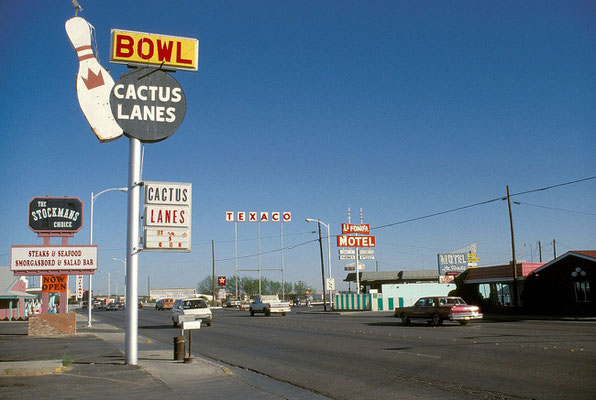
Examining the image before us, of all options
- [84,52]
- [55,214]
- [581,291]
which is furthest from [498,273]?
[84,52]

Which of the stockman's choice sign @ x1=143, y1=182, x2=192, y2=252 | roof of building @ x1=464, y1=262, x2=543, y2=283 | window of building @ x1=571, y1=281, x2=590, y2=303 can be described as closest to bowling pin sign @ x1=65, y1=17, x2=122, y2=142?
the stockman's choice sign @ x1=143, y1=182, x2=192, y2=252

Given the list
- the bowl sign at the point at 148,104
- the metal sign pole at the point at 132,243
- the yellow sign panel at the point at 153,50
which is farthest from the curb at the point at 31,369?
the yellow sign panel at the point at 153,50

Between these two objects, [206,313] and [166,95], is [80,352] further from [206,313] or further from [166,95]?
[206,313]

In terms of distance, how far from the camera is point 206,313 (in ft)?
101

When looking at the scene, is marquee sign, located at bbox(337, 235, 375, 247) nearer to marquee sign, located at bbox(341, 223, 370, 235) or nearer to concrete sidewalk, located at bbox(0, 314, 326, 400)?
marquee sign, located at bbox(341, 223, 370, 235)

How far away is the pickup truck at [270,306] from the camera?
45.8m

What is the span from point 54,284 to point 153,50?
61.2 feet

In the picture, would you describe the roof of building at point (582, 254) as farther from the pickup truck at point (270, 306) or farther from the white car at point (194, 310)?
the white car at point (194, 310)

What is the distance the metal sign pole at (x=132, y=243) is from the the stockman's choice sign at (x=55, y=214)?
60.4 feet

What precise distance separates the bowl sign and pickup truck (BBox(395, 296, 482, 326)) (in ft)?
65.4

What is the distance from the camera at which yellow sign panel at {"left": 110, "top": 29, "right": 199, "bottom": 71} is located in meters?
12.5

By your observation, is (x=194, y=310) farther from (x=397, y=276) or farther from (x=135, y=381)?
(x=397, y=276)

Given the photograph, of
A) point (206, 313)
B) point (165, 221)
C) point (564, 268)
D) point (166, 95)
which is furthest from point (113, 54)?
point (564, 268)

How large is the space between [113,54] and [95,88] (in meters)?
2.36
